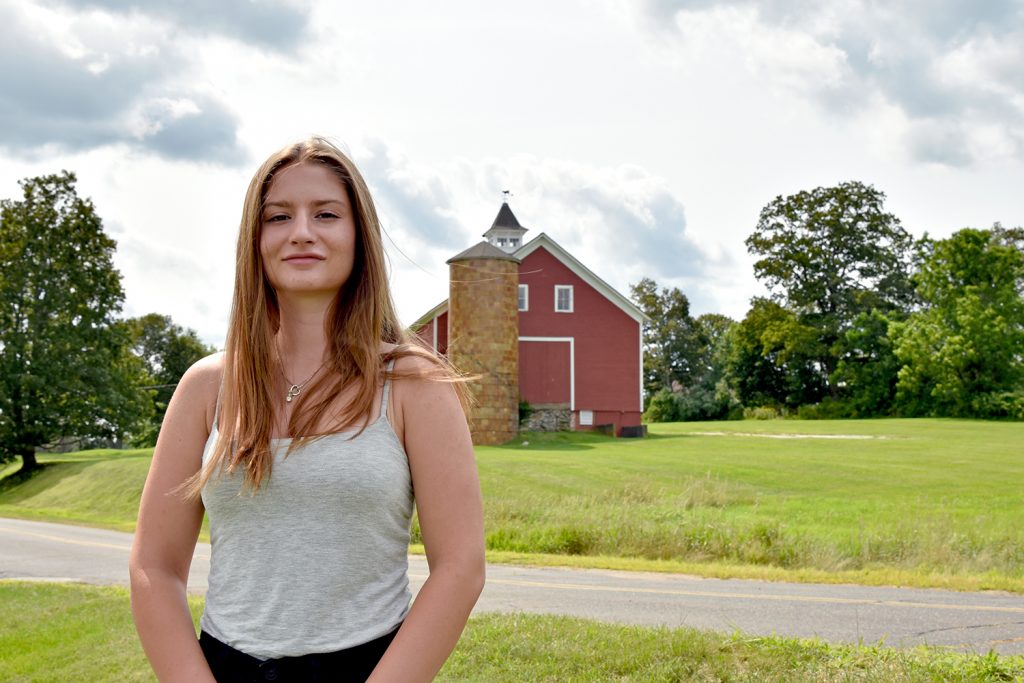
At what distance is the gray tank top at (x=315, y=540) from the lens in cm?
221

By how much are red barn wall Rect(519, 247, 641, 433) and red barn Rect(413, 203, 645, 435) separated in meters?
0.04

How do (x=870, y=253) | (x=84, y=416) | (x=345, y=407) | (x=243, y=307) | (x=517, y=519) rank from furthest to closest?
(x=870, y=253) → (x=84, y=416) → (x=517, y=519) → (x=243, y=307) → (x=345, y=407)

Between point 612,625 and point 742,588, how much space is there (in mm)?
4309

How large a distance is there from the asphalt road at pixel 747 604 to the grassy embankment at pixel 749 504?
3.45 feet

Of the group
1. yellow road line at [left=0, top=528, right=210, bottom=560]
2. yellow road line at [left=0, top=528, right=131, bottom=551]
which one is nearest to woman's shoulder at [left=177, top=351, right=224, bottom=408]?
yellow road line at [left=0, top=528, right=210, bottom=560]

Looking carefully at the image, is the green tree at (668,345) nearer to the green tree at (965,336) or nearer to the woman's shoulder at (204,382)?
the green tree at (965,336)

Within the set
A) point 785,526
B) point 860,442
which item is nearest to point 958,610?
point 785,526

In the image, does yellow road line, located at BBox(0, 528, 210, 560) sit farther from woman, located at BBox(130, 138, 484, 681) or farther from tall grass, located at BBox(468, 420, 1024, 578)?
woman, located at BBox(130, 138, 484, 681)

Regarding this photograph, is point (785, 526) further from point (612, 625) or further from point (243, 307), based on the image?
point (243, 307)

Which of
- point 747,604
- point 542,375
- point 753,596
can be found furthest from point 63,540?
point 542,375

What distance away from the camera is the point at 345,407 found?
89.0 inches

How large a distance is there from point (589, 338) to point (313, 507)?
129 ft

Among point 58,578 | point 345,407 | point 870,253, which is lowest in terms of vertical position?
point 58,578

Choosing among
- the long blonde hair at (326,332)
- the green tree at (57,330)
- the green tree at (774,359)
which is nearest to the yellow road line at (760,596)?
the long blonde hair at (326,332)
